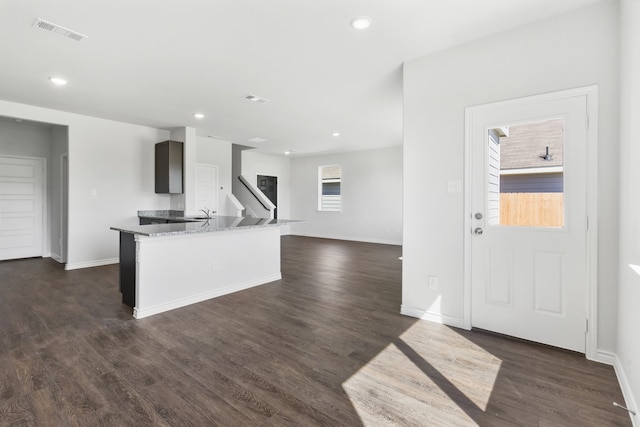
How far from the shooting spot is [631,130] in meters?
1.95

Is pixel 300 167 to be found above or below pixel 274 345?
above

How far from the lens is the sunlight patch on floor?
1783 millimetres

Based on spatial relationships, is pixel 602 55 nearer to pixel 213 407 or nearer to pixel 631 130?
pixel 631 130

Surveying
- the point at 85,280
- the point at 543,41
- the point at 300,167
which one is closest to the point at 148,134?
the point at 85,280

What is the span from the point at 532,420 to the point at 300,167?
30.8ft

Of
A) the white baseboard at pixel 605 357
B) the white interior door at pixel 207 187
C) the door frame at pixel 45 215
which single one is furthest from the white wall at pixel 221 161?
the white baseboard at pixel 605 357

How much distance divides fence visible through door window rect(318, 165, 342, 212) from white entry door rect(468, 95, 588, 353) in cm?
686

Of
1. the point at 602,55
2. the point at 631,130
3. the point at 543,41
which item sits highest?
the point at 543,41

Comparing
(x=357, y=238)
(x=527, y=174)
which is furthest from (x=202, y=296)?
(x=357, y=238)

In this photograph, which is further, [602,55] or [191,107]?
[191,107]

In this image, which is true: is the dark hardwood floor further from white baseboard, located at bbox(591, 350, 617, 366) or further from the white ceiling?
the white ceiling

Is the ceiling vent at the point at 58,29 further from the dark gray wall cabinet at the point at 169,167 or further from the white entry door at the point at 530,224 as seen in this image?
the white entry door at the point at 530,224

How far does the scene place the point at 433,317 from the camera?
3.10 m

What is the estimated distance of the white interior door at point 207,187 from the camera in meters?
7.32
